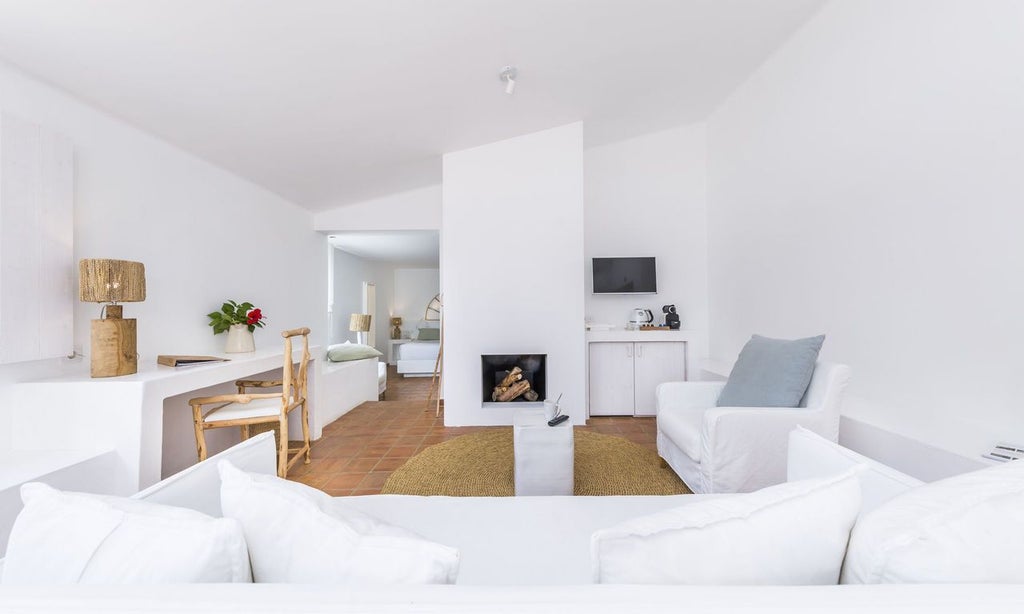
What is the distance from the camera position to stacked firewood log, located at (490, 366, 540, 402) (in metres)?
4.06

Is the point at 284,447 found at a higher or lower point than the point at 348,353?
lower

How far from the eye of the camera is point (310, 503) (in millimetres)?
712

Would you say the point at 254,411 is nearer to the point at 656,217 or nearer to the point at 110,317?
the point at 110,317

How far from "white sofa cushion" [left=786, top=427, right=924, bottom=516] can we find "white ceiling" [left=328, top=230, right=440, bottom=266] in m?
4.47

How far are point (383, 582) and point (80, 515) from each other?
485 millimetres

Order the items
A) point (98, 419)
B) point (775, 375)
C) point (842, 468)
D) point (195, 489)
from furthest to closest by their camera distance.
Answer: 1. point (775, 375)
2. point (98, 419)
3. point (842, 468)
4. point (195, 489)

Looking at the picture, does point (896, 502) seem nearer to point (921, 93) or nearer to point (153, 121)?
point (921, 93)

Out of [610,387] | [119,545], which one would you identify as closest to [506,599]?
[119,545]

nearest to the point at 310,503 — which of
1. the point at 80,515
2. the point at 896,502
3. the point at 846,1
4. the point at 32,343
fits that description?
the point at 80,515

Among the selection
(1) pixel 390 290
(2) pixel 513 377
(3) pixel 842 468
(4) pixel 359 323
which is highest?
(1) pixel 390 290

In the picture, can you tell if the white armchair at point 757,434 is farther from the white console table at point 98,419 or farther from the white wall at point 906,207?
the white console table at point 98,419

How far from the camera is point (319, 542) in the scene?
2.13ft

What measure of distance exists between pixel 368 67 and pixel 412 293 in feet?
26.0

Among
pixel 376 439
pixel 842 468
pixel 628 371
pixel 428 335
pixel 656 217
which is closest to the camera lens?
pixel 842 468
